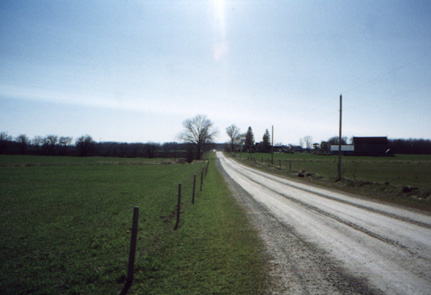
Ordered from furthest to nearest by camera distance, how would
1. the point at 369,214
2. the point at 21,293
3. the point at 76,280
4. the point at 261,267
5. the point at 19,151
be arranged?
the point at 19,151 < the point at 369,214 < the point at 261,267 < the point at 76,280 < the point at 21,293

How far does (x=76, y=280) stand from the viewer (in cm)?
490

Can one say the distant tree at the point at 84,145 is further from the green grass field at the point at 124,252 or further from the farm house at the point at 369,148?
the farm house at the point at 369,148

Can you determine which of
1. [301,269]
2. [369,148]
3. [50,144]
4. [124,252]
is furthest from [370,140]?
[50,144]

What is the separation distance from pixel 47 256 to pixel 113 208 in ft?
20.7

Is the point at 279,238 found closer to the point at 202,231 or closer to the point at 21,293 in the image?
the point at 202,231

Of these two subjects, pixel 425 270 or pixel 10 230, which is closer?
pixel 425 270

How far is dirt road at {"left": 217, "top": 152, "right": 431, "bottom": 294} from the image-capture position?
15.2ft

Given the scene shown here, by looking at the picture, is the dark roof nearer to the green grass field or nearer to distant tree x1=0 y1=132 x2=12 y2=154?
the green grass field

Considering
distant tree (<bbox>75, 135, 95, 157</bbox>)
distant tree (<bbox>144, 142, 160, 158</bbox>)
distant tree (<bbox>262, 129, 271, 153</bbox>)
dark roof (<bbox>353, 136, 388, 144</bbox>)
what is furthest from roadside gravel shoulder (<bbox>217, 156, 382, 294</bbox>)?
distant tree (<bbox>262, 129, 271, 153</bbox>)

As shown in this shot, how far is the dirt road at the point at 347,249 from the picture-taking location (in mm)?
4645

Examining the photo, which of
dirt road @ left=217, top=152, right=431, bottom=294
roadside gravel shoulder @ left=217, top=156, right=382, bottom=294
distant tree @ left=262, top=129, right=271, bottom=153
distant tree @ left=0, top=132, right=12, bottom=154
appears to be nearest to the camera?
roadside gravel shoulder @ left=217, top=156, right=382, bottom=294

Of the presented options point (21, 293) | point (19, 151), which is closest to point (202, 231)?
point (21, 293)

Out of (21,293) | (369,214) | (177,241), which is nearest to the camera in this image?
(21,293)

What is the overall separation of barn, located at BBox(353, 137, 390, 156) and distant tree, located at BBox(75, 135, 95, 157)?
4885 inches
